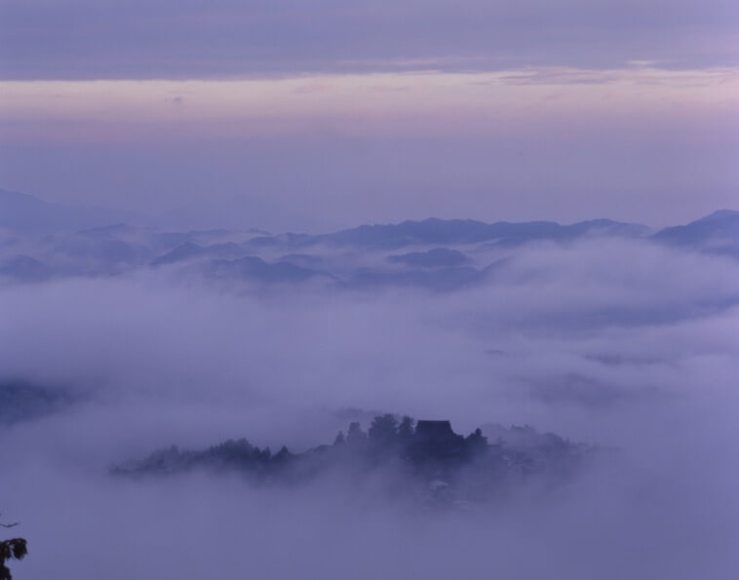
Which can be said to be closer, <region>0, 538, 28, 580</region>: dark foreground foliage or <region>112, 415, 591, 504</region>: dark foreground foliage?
<region>0, 538, 28, 580</region>: dark foreground foliage

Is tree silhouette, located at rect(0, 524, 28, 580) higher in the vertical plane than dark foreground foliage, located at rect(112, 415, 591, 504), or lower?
higher

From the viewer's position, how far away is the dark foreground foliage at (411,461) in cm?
7606

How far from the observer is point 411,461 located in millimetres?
78625

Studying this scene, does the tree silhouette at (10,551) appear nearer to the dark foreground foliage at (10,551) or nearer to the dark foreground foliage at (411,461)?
the dark foreground foliage at (10,551)

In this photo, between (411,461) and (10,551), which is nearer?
(10,551)

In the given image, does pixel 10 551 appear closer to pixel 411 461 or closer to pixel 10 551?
pixel 10 551

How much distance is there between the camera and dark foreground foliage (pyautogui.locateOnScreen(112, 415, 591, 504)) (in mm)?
76062

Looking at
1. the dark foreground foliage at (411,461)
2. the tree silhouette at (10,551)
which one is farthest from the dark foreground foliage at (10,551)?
the dark foreground foliage at (411,461)

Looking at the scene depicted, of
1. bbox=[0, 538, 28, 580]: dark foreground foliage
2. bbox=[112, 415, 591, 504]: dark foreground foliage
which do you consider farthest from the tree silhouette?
bbox=[112, 415, 591, 504]: dark foreground foliage

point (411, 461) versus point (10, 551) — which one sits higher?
point (10, 551)

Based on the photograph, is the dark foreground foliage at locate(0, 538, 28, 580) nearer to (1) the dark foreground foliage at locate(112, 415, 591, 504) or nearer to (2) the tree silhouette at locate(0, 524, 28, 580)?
(2) the tree silhouette at locate(0, 524, 28, 580)

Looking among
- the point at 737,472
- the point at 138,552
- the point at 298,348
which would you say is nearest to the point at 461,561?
the point at 138,552

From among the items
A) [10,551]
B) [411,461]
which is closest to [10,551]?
[10,551]

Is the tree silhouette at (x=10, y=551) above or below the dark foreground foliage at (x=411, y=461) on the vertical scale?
above
